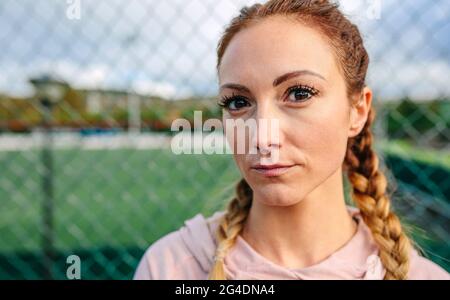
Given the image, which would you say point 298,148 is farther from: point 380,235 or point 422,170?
point 422,170

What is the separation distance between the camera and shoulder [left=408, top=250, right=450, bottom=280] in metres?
0.80

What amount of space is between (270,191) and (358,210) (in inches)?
9.9

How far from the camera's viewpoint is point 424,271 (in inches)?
31.9

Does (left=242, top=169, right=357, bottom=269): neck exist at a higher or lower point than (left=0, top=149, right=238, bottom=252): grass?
lower

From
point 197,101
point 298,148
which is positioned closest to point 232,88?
point 298,148

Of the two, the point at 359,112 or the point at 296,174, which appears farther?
the point at 359,112

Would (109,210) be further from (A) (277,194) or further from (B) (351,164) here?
(A) (277,194)

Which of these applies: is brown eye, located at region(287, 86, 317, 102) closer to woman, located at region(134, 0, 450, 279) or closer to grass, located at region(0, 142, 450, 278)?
woman, located at region(134, 0, 450, 279)

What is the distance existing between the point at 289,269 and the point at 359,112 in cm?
28

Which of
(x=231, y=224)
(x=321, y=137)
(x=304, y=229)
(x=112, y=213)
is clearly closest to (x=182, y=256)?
(x=231, y=224)

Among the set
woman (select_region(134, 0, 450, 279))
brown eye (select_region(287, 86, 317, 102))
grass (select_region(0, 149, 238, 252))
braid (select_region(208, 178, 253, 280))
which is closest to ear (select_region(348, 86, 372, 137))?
woman (select_region(134, 0, 450, 279))

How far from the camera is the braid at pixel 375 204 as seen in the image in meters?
0.80

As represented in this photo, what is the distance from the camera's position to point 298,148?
0.71m

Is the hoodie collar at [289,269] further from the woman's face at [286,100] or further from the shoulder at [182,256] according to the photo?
the woman's face at [286,100]
